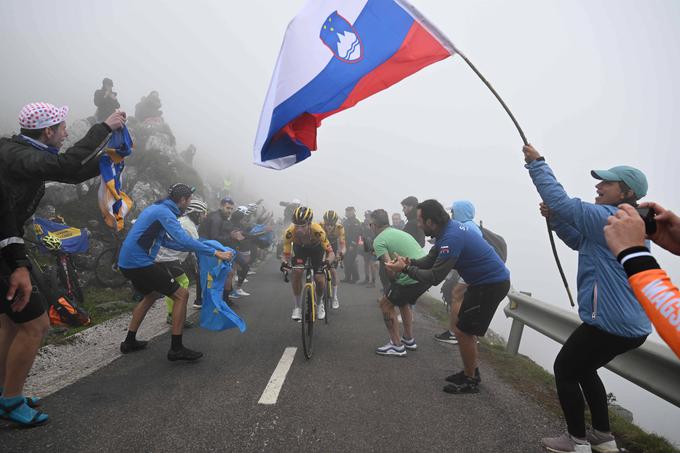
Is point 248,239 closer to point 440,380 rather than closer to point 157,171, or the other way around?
point 440,380

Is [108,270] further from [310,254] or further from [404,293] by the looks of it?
[404,293]

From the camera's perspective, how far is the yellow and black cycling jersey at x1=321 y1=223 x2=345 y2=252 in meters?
7.78

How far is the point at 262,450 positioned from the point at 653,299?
278 cm

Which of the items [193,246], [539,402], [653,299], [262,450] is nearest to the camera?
[653,299]

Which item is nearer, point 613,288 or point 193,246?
point 613,288

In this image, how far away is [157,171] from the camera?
15.7m

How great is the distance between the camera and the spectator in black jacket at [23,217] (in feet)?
8.57

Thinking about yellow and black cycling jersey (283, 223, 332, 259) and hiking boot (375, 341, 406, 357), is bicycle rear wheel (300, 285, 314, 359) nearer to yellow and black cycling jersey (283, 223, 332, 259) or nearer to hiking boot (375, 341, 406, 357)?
hiking boot (375, 341, 406, 357)

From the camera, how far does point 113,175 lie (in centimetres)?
382

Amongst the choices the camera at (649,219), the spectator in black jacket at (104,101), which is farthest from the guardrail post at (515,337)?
the spectator in black jacket at (104,101)

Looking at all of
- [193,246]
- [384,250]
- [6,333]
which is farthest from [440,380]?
[6,333]

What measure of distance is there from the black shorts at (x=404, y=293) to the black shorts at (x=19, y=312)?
158 inches

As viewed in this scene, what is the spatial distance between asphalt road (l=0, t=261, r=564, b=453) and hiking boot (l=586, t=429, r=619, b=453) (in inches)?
11.8

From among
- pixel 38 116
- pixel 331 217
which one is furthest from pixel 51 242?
pixel 331 217
